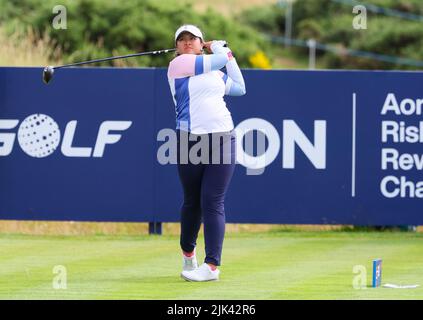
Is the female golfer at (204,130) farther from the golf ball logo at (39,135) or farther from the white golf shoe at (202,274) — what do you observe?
the golf ball logo at (39,135)

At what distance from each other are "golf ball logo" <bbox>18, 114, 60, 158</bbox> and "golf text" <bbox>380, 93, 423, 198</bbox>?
345 centimetres

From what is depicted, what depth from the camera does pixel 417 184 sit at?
13383mm

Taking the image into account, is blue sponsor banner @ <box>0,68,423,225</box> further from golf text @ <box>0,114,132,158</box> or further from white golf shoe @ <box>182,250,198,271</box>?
white golf shoe @ <box>182,250,198,271</box>

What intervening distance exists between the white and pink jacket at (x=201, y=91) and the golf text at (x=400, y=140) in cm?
443

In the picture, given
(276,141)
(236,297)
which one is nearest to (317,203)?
(276,141)

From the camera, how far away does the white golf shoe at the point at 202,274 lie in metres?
9.22

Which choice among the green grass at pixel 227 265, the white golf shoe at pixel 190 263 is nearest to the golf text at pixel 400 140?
the green grass at pixel 227 265

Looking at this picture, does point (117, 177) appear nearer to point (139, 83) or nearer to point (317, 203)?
point (139, 83)

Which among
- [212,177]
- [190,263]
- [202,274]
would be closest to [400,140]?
[190,263]

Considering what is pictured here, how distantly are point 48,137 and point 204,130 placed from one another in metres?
4.45

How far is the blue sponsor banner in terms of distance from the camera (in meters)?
13.4
